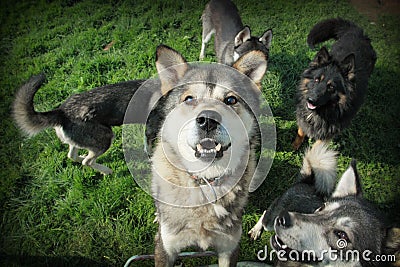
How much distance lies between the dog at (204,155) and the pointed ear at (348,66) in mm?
1599

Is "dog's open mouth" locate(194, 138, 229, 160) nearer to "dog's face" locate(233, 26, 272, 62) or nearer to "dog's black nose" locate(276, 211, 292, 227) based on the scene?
"dog's black nose" locate(276, 211, 292, 227)

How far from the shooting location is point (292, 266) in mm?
2725

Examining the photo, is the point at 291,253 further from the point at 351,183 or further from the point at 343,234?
the point at 351,183

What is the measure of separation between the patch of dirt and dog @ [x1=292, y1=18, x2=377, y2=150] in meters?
2.43

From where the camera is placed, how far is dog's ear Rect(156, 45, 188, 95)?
8.73 ft

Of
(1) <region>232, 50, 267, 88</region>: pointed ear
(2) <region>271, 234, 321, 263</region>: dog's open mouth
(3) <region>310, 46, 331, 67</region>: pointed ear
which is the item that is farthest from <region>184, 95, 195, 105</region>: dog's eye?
(3) <region>310, 46, 331, 67</region>: pointed ear

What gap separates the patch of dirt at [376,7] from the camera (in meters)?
6.77

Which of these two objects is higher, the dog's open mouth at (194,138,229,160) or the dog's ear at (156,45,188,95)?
the dog's ear at (156,45,188,95)

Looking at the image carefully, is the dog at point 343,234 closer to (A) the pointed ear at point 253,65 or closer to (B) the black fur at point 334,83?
(A) the pointed ear at point 253,65

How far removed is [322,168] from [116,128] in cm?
284

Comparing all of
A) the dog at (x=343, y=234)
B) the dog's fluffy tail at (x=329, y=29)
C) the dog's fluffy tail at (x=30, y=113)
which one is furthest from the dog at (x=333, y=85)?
the dog's fluffy tail at (x=30, y=113)

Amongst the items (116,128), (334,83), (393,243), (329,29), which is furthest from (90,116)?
(329,29)

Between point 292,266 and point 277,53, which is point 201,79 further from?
point 277,53

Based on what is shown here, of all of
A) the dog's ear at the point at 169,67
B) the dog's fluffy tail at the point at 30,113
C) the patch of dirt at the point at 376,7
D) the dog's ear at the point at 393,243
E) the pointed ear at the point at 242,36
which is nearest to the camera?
the dog's ear at the point at 393,243
